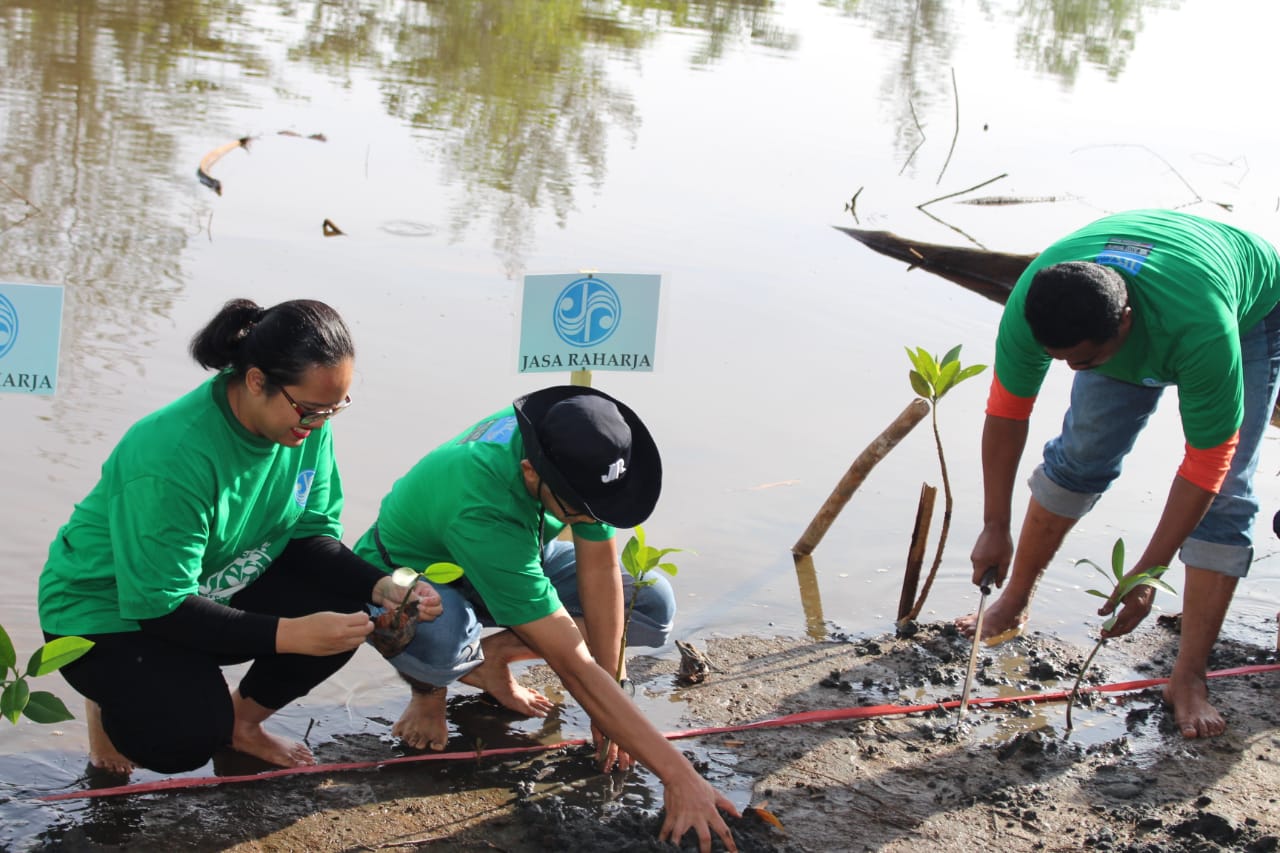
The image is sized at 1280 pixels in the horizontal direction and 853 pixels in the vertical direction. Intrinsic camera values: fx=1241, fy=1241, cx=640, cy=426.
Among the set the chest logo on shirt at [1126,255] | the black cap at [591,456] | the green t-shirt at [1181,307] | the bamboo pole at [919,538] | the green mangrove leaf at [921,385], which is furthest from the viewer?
the bamboo pole at [919,538]

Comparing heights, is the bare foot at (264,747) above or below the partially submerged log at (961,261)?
below

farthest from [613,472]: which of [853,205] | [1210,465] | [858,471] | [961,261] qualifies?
[853,205]

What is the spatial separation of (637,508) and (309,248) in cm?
475

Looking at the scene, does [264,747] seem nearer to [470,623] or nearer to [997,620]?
[470,623]

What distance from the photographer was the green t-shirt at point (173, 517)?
263 centimetres

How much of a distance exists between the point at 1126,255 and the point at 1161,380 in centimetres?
40

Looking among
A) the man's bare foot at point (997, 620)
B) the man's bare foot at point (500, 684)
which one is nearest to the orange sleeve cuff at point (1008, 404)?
the man's bare foot at point (997, 620)

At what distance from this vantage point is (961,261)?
8.32 m

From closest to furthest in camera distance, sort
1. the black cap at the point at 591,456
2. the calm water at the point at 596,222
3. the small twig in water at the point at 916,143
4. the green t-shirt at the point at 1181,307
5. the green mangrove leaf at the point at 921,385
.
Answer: the black cap at the point at 591,456 → the green t-shirt at the point at 1181,307 → the green mangrove leaf at the point at 921,385 → the calm water at the point at 596,222 → the small twig in water at the point at 916,143

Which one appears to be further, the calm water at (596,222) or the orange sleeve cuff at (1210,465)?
the calm water at (596,222)

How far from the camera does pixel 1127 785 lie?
11.0 ft

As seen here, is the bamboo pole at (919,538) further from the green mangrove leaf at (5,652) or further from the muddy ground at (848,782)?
the green mangrove leaf at (5,652)

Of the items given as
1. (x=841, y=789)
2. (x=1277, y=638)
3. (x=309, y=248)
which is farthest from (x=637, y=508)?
(x=309, y=248)

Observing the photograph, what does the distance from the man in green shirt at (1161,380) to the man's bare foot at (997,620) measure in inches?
14.4
